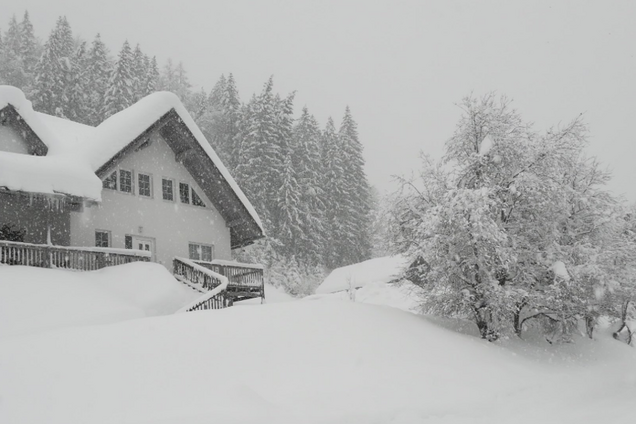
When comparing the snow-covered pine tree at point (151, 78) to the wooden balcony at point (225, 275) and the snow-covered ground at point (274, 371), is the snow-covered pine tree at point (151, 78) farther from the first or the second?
the snow-covered ground at point (274, 371)

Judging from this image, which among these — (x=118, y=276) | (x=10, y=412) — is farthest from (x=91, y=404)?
(x=118, y=276)

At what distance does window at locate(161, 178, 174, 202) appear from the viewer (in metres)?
21.0

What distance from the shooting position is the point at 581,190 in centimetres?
1551

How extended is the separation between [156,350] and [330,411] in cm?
294

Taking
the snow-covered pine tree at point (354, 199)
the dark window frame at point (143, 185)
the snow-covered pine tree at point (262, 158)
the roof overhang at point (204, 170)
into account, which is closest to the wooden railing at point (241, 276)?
the roof overhang at point (204, 170)

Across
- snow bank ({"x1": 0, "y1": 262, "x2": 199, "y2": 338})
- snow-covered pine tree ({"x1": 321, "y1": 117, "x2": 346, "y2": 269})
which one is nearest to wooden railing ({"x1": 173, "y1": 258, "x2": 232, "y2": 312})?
snow bank ({"x1": 0, "y1": 262, "x2": 199, "y2": 338})

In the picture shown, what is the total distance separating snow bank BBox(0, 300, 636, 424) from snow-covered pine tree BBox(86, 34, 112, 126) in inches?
1328

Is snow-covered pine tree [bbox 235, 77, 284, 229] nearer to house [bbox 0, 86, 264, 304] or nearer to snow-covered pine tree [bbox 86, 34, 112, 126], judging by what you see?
snow-covered pine tree [bbox 86, 34, 112, 126]

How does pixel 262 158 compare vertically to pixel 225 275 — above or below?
above

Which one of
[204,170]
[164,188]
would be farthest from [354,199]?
[164,188]

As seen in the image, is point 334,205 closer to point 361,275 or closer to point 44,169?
point 361,275

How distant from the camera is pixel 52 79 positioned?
38750mm

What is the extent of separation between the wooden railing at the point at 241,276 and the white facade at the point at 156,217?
6.17 ft

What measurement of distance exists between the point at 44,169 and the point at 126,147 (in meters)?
3.20
